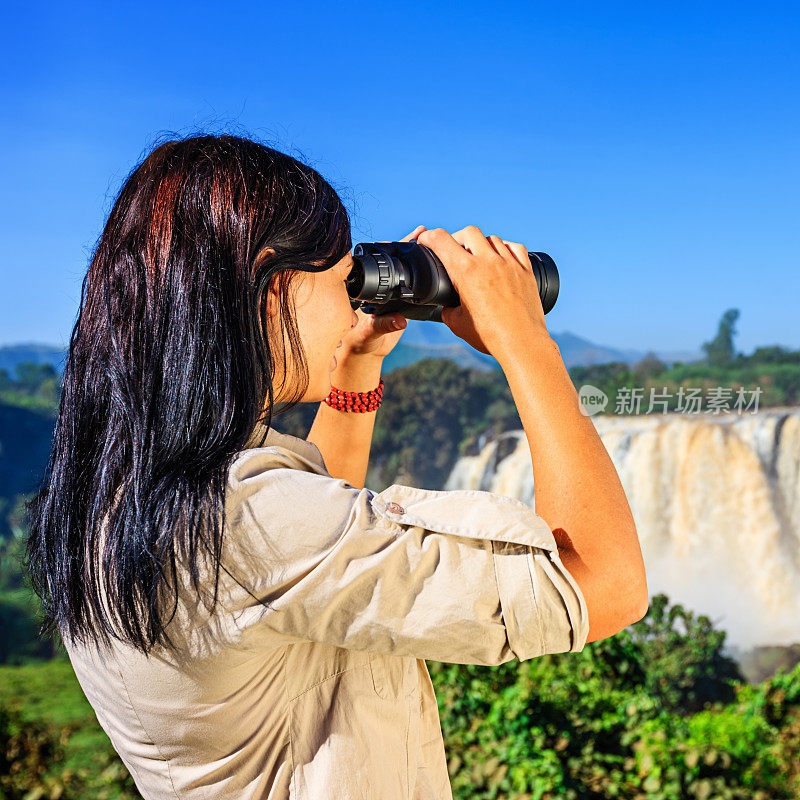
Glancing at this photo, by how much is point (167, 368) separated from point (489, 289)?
310 mm

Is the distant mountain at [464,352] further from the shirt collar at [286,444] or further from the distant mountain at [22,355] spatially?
the shirt collar at [286,444]

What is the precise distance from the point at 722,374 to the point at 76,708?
10.3 feet

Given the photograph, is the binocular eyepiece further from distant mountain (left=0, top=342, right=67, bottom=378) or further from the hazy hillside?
distant mountain (left=0, top=342, right=67, bottom=378)

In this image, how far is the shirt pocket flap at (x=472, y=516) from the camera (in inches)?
24.3

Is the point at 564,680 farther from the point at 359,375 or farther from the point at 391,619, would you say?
the point at 391,619

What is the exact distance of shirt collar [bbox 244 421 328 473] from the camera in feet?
2.36

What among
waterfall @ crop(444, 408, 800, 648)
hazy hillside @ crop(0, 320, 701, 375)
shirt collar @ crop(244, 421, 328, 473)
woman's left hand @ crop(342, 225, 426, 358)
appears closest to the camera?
shirt collar @ crop(244, 421, 328, 473)

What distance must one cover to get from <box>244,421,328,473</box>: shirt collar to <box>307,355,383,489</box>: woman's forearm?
0.75 feet

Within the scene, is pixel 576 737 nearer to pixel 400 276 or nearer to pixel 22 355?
pixel 400 276

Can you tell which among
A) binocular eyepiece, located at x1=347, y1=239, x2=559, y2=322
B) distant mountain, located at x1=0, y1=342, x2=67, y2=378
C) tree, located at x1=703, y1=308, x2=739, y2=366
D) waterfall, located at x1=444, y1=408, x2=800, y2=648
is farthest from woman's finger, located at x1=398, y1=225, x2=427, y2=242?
distant mountain, located at x1=0, y1=342, x2=67, y2=378

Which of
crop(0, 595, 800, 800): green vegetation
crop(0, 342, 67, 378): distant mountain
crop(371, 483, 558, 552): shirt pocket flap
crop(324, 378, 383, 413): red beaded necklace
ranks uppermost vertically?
crop(0, 342, 67, 378): distant mountain

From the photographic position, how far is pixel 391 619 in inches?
23.7

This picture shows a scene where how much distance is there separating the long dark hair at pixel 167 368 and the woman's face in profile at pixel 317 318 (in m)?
0.01

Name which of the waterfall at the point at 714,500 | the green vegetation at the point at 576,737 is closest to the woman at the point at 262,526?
the green vegetation at the point at 576,737
